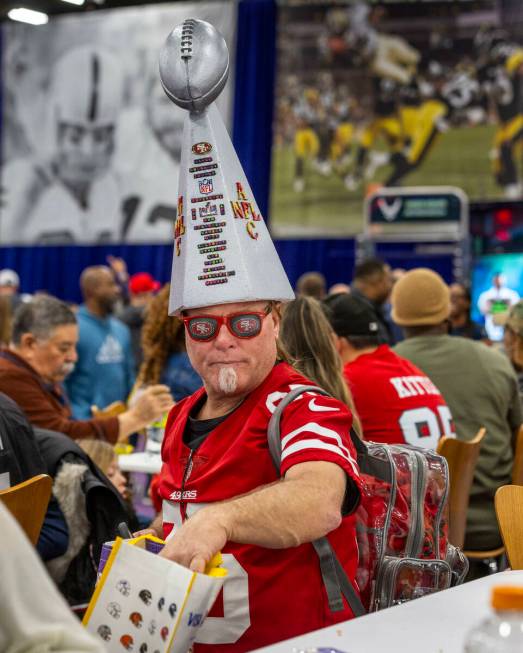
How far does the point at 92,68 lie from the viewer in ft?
40.0

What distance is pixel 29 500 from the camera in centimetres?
225

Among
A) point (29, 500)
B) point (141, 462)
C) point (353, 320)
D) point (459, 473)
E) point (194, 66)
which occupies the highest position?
point (194, 66)

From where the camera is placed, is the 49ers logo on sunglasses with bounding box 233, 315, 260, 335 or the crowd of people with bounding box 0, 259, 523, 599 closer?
the 49ers logo on sunglasses with bounding box 233, 315, 260, 335

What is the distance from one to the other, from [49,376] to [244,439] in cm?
217

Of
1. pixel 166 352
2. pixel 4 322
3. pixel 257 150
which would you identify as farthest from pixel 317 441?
pixel 257 150

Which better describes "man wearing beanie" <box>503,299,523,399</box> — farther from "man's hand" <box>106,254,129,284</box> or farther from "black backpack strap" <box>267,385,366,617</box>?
"man's hand" <box>106,254,129,284</box>

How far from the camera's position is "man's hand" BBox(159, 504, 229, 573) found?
142 cm

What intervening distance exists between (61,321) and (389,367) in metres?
1.29

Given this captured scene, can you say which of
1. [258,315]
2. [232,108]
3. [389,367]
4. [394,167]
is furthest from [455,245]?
[258,315]

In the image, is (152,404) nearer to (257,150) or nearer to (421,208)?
(421,208)

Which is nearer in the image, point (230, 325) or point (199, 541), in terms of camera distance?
point (199, 541)

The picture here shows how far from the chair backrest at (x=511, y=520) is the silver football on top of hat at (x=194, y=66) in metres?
1.07

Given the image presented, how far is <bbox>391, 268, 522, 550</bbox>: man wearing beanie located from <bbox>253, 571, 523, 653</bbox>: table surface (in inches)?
82.0

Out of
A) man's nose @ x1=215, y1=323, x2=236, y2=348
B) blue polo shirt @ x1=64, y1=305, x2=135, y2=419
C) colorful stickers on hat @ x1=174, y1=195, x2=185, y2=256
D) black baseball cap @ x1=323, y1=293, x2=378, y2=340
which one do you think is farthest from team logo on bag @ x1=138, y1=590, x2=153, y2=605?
blue polo shirt @ x1=64, y1=305, x2=135, y2=419
